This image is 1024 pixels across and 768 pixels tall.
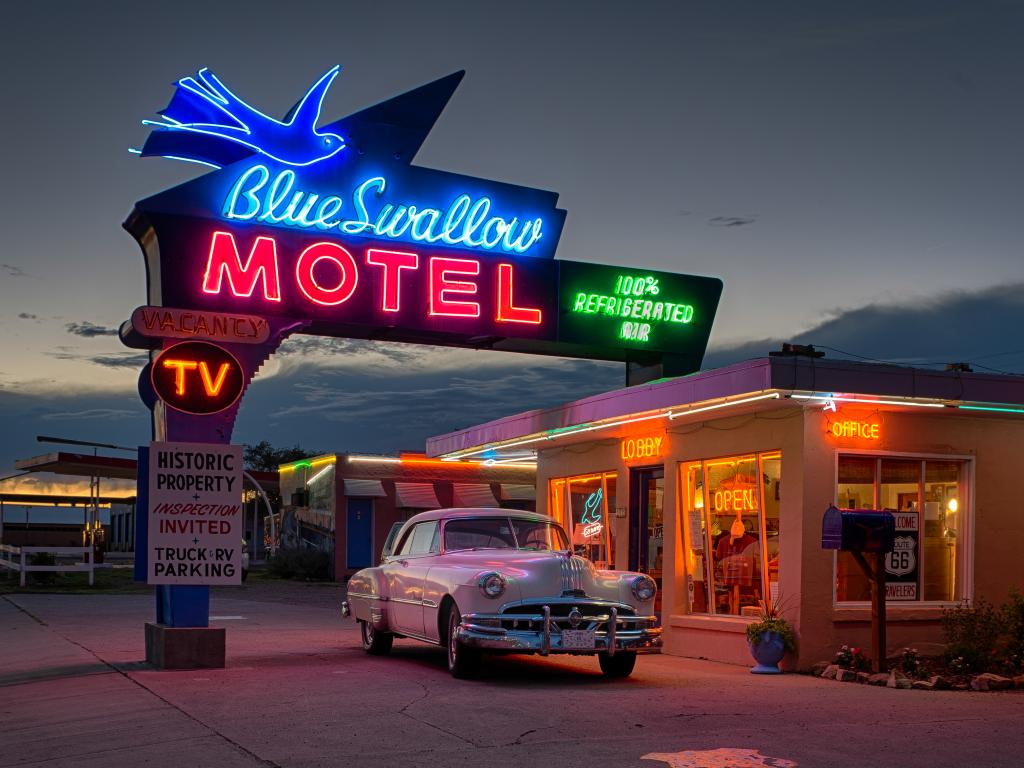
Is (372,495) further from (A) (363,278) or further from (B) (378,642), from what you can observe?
(B) (378,642)

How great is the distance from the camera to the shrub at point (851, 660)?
13.2m

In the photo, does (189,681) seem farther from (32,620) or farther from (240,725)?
(32,620)

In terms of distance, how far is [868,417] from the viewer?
1407cm

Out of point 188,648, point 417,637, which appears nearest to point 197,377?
point 188,648

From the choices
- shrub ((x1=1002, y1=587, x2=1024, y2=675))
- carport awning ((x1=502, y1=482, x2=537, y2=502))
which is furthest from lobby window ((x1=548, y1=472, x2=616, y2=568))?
carport awning ((x1=502, y1=482, x2=537, y2=502))

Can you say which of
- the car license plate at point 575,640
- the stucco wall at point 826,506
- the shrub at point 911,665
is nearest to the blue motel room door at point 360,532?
the stucco wall at point 826,506

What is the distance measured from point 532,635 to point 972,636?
485 cm

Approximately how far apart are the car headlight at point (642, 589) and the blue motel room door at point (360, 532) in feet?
90.7

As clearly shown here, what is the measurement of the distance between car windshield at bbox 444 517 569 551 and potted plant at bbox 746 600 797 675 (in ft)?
7.58

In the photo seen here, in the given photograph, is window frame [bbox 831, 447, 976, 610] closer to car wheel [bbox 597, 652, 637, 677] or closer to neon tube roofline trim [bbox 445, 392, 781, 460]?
neon tube roofline trim [bbox 445, 392, 781, 460]

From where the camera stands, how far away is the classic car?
462 inches

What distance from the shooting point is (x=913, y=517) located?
14469 millimetres

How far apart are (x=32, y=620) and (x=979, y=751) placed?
54.8 feet

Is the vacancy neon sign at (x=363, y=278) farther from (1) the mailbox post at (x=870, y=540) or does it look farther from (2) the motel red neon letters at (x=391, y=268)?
(1) the mailbox post at (x=870, y=540)
